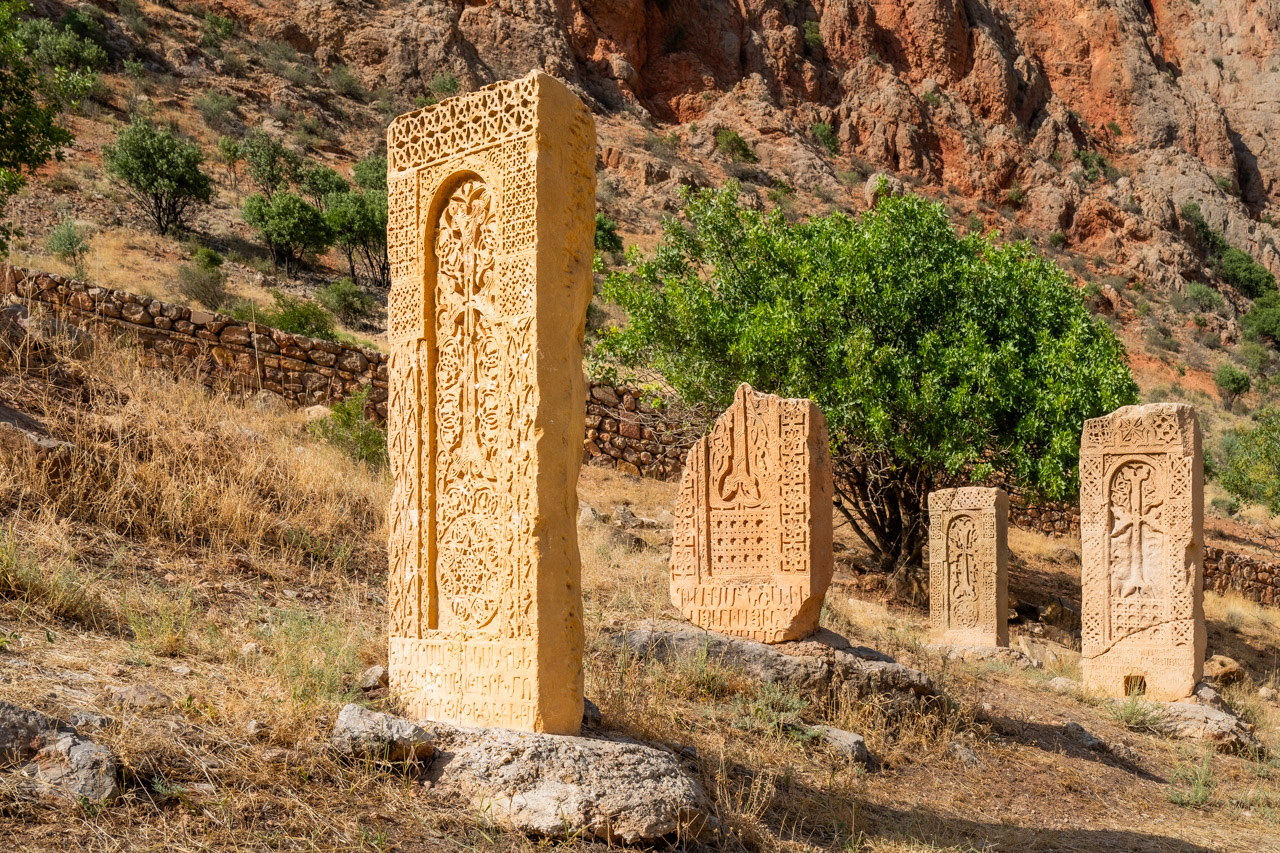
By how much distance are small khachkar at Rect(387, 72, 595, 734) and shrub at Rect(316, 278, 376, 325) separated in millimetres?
14363

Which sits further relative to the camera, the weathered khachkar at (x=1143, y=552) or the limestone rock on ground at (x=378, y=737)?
the weathered khachkar at (x=1143, y=552)

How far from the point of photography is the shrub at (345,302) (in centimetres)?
1797

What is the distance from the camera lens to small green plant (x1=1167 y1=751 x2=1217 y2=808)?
228 inches

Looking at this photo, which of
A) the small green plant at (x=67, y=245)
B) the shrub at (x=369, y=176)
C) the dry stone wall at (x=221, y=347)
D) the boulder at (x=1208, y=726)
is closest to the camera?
the boulder at (x=1208, y=726)

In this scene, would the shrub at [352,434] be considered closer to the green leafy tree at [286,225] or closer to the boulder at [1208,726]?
the boulder at [1208,726]

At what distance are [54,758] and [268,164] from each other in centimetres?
2561

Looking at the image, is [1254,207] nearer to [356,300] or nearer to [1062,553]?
[1062,553]

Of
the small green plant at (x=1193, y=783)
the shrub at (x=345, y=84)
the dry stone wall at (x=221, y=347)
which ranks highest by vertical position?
the shrub at (x=345, y=84)

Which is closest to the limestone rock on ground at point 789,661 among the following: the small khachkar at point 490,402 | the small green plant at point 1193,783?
the small green plant at point 1193,783

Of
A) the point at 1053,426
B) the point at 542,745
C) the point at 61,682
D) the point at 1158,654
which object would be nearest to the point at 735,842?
the point at 542,745

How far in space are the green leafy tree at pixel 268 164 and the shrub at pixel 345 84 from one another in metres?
9.14

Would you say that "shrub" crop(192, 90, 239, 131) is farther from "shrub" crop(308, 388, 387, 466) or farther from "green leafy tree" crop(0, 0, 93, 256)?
"shrub" crop(308, 388, 387, 466)

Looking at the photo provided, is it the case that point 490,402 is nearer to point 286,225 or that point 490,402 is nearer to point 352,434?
point 352,434

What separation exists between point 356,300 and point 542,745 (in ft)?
53.5
